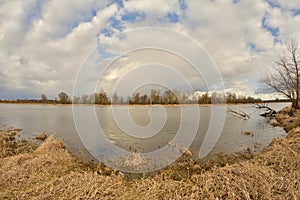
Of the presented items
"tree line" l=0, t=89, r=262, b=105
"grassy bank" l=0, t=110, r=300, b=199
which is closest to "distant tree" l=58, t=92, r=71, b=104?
"tree line" l=0, t=89, r=262, b=105

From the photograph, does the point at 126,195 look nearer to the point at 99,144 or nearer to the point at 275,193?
the point at 275,193

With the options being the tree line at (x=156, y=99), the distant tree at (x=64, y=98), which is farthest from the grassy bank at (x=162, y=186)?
the distant tree at (x=64, y=98)

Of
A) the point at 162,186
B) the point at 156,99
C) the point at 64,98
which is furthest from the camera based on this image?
the point at 64,98

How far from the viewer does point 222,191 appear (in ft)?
17.4

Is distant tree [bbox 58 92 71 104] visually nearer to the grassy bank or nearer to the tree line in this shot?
the tree line

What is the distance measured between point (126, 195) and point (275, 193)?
3.57 metres

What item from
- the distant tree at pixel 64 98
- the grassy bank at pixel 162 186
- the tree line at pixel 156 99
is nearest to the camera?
the grassy bank at pixel 162 186

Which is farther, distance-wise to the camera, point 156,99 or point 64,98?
point 64,98

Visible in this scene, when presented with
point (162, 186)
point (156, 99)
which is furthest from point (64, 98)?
point (162, 186)

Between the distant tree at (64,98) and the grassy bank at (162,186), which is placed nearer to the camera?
the grassy bank at (162,186)

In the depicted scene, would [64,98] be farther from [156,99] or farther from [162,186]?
[162,186]

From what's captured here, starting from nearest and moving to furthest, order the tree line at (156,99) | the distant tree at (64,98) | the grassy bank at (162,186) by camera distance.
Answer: the grassy bank at (162,186) → the tree line at (156,99) → the distant tree at (64,98)

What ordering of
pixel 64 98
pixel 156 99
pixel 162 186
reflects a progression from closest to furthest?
pixel 162 186, pixel 156 99, pixel 64 98

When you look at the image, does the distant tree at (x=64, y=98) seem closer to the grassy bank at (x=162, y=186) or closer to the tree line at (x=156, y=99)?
the tree line at (x=156, y=99)
